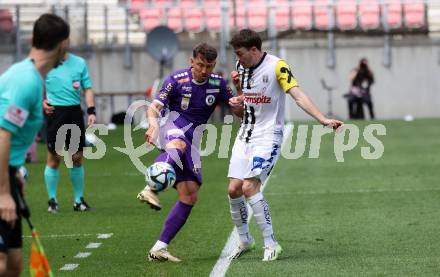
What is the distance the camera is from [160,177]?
1061cm

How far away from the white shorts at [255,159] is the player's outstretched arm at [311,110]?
20.5 inches

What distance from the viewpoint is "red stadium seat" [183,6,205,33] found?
39.6 metres

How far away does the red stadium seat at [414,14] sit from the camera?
4025 centimetres

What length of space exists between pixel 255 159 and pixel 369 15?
29.8 m

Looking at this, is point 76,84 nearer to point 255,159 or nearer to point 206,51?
point 206,51

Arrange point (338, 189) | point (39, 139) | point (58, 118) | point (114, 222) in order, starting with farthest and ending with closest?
point (39, 139)
point (338, 189)
point (58, 118)
point (114, 222)

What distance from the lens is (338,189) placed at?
1738 centimetres

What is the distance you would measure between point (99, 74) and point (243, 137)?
2742 cm

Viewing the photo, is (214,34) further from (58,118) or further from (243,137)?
(243,137)

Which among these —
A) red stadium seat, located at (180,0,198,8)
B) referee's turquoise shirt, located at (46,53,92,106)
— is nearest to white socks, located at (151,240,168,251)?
referee's turquoise shirt, located at (46,53,92,106)

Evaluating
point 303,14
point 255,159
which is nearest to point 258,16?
point 303,14

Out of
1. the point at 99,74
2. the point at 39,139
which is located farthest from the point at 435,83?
the point at 39,139

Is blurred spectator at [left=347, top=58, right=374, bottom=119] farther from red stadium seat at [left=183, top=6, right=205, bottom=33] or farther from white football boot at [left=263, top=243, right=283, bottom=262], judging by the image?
white football boot at [left=263, top=243, right=283, bottom=262]

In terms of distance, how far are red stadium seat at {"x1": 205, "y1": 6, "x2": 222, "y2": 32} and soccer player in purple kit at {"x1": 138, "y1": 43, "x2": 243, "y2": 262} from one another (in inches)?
1109
